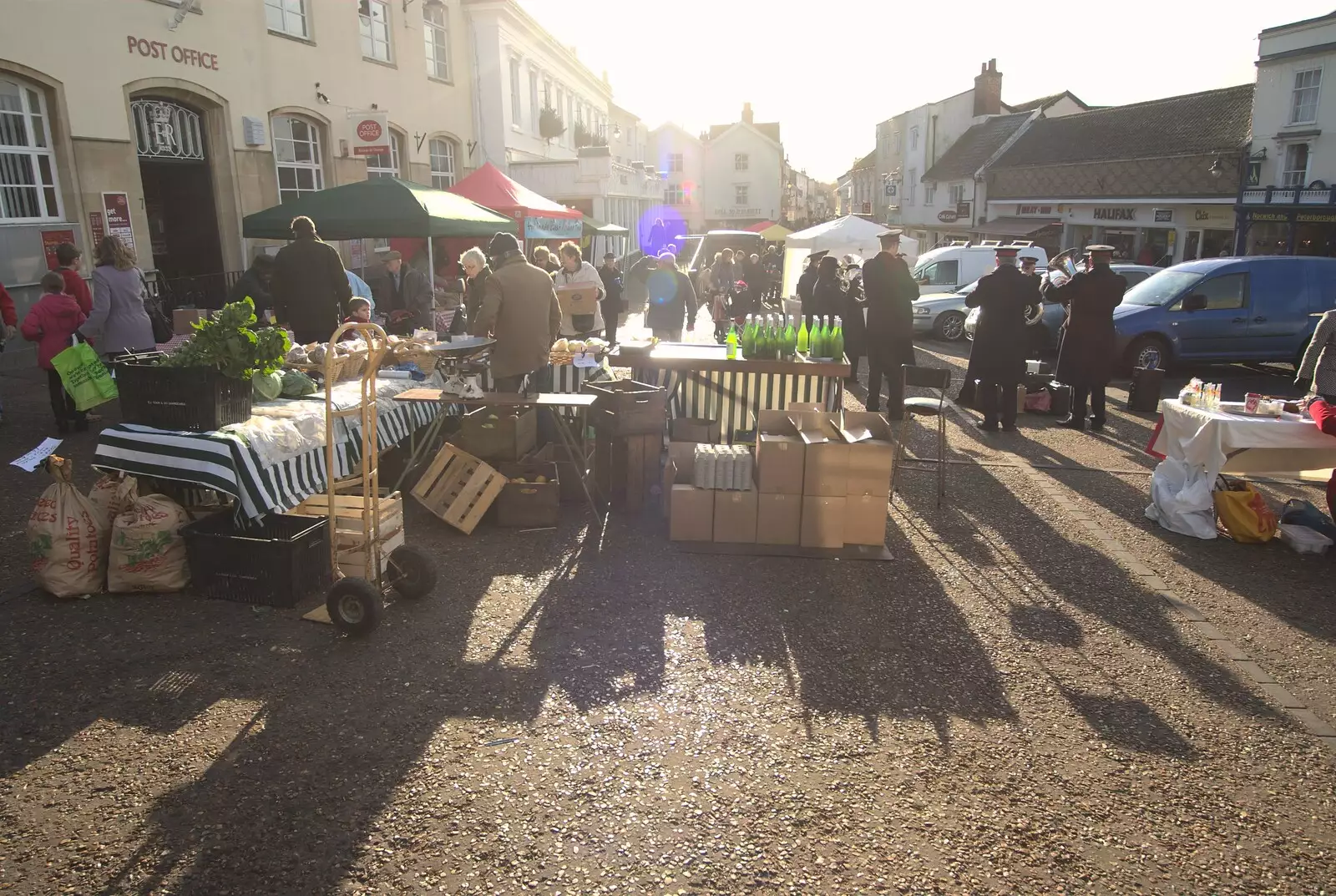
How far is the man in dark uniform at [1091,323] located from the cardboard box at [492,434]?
251 inches

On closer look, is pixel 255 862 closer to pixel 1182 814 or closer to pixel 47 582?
pixel 47 582

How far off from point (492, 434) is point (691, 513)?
1.96 metres

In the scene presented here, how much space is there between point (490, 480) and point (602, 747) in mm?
3021

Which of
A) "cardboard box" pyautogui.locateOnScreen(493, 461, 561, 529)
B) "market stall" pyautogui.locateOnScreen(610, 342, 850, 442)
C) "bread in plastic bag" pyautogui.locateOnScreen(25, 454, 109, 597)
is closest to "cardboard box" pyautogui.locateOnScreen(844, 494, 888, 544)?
"market stall" pyautogui.locateOnScreen(610, 342, 850, 442)

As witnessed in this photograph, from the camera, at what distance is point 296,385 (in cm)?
591

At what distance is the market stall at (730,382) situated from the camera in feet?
23.3

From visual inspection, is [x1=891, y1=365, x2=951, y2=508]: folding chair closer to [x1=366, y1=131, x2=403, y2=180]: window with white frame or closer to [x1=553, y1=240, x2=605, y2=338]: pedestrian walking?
[x1=553, y1=240, x2=605, y2=338]: pedestrian walking

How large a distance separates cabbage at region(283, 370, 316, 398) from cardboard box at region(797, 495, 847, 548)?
12.0ft

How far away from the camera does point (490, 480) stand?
628 cm

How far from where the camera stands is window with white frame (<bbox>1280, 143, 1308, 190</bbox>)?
81.1ft

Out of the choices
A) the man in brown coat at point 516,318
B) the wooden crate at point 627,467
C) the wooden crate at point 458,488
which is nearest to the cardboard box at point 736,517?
the wooden crate at point 627,467

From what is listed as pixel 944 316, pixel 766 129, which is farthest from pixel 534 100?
pixel 766 129

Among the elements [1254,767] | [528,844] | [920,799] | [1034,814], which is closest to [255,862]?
[528,844]

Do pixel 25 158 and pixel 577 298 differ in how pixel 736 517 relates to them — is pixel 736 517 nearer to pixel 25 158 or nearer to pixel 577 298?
pixel 577 298
